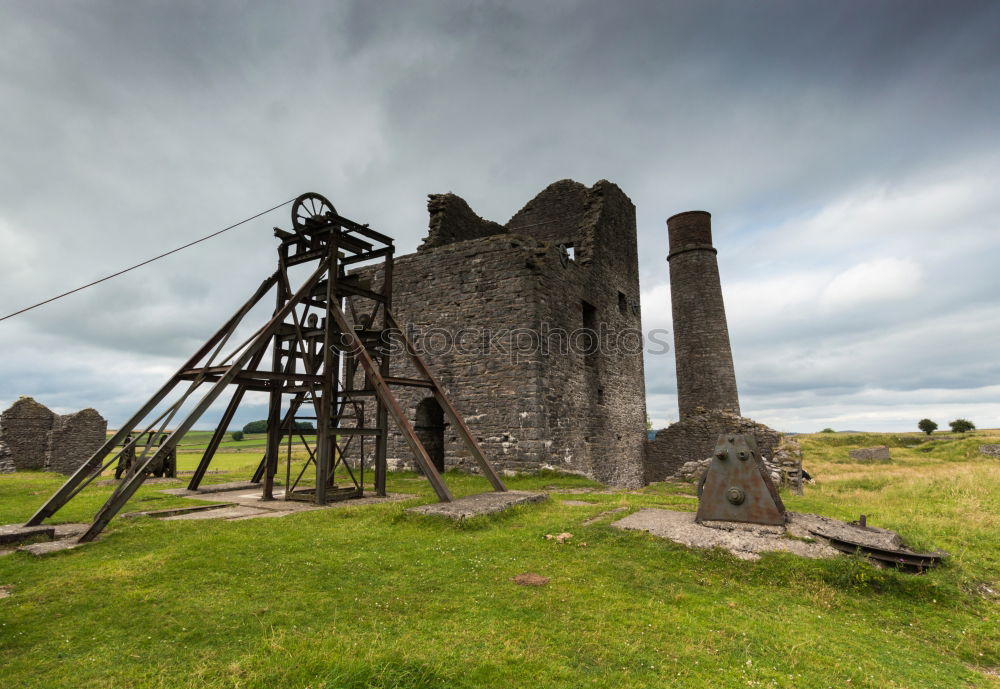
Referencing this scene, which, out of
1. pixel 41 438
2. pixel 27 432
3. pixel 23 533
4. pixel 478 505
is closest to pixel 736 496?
pixel 478 505

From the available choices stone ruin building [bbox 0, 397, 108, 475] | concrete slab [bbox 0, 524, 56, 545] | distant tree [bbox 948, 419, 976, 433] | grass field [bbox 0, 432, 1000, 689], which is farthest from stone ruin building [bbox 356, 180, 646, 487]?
distant tree [bbox 948, 419, 976, 433]

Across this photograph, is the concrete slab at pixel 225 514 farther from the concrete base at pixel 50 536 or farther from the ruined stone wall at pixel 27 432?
the ruined stone wall at pixel 27 432

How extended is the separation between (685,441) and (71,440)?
2441cm

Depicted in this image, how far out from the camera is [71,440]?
2003cm

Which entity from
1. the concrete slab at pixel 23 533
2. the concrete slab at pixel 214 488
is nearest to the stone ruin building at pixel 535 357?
the concrete slab at pixel 214 488

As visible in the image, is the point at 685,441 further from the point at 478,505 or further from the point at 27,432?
the point at 27,432

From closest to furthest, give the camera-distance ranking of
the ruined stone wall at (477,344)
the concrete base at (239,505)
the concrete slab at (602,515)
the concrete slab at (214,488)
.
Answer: the concrete slab at (602,515)
the concrete base at (239,505)
the concrete slab at (214,488)
the ruined stone wall at (477,344)

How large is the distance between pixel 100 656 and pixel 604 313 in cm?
1539

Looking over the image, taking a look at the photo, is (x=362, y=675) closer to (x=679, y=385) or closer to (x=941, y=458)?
(x=679, y=385)

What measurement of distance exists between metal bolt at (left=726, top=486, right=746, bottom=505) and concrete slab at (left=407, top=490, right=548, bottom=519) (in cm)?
298

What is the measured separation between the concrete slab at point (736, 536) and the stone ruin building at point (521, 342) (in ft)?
20.9

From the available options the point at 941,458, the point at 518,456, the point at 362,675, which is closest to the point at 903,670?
the point at 362,675

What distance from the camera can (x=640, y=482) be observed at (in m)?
18.6

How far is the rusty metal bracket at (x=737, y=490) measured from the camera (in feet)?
19.3
